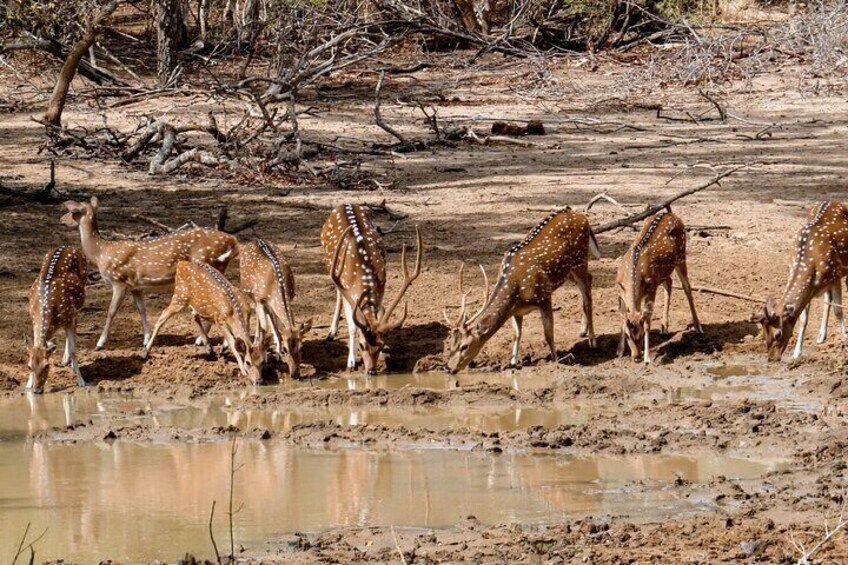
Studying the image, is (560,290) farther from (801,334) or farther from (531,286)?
(801,334)

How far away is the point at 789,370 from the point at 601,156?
29.9 ft

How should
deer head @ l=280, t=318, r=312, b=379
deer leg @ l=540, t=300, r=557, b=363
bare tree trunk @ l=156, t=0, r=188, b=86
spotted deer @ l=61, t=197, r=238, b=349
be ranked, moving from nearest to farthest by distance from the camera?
1. deer head @ l=280, t=318, r=312, b=379
2. deer leg @ l=540, t=300, r=557, b=363
3. spotted deer @ l=61, t=197, r=238, b=349
4. bare tree trunk @ l=156, t=0, r=188, b=86

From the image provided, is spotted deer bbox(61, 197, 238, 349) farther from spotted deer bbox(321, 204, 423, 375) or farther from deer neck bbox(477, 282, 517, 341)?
deer neck bbox(477, 282, 517, 341)

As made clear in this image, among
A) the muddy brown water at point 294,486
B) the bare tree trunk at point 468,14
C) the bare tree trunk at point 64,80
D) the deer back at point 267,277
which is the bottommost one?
the muddy brown water at point 294,486

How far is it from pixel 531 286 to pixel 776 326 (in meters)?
1.98


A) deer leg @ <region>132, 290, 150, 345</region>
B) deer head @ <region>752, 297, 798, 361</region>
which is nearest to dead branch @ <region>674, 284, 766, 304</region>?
deer head @ <region>752, 297, 798, 361</region>

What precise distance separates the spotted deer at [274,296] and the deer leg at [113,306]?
1.09m

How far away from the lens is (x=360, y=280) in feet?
43.4

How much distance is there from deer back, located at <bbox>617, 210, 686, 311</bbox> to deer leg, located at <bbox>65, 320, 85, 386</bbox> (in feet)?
14.4

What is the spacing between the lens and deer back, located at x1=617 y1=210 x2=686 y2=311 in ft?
42.3

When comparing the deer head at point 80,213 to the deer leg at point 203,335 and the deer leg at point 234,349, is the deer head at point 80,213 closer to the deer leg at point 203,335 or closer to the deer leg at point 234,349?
the deer leg at point 203,335

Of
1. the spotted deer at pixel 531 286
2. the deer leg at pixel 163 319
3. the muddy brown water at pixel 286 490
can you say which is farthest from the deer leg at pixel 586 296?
the muddy brown water at pixel 286 490

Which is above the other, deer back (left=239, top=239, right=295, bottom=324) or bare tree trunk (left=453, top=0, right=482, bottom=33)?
bare tree trunk (left=453, top=0, right=482, bottom=33)

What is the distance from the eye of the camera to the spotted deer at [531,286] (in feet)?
42.0
